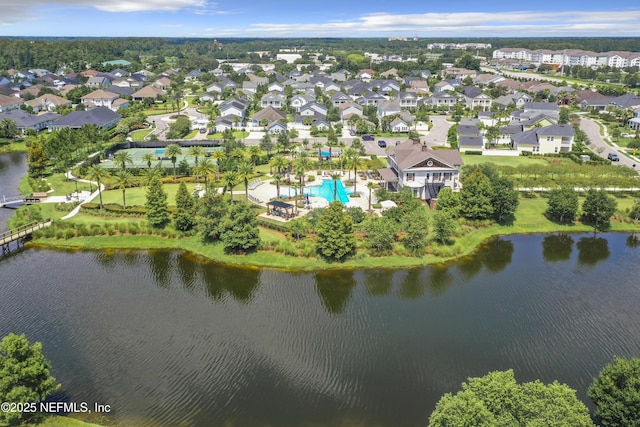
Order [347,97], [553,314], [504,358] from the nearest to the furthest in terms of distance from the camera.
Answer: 1. [504,358]
2. [553,314]
3. [347,97]

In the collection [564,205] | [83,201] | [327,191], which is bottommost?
[83,201]

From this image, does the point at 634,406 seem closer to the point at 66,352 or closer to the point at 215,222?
the point at 66,352

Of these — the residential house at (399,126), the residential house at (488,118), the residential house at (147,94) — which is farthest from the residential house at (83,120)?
the residential house at (488,118)

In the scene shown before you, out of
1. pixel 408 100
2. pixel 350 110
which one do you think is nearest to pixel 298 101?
pixel 350 110

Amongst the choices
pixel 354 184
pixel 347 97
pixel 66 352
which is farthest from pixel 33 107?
pixel 66 352

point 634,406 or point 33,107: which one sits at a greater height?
point 33,107

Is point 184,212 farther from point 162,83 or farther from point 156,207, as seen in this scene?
point 162,83

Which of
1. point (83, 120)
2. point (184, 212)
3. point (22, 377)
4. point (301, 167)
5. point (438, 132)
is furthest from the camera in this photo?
point (438, 132)
